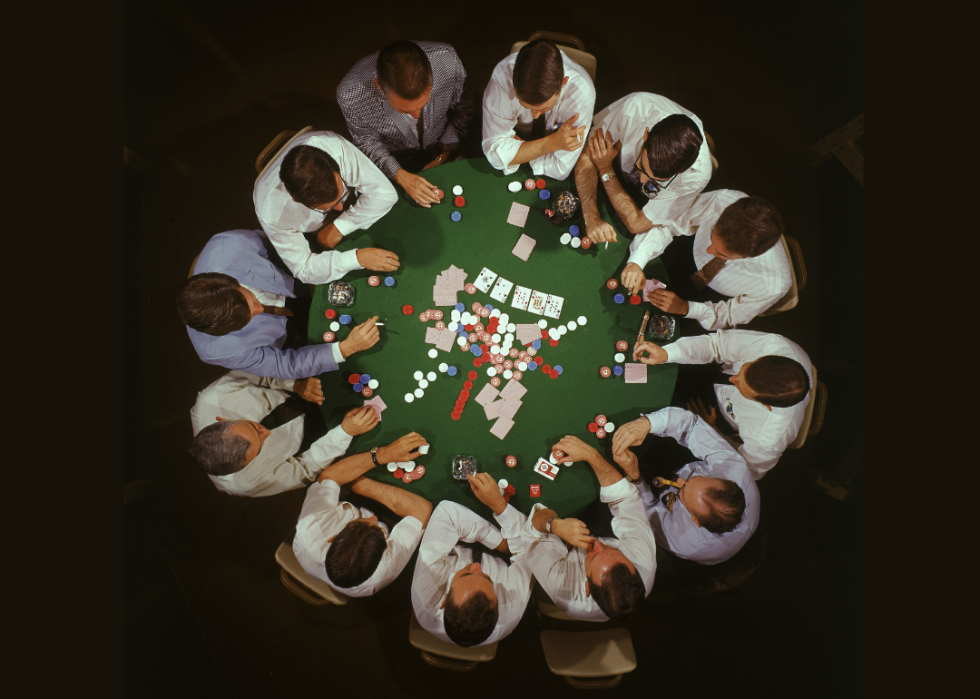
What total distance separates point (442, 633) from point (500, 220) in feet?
7.99

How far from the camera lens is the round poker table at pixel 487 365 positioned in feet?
8.71

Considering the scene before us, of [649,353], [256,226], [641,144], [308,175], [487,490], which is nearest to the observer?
[308,175]

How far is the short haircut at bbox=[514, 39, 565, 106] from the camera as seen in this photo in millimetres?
2367

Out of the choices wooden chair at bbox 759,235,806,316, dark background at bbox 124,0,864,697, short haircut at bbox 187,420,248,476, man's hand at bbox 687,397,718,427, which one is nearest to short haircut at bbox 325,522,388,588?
short haircut at bbox 187,420,248,476

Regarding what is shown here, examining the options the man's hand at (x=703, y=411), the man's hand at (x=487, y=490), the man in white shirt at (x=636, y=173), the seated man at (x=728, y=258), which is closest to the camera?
the seated man at (x=728, y=258)

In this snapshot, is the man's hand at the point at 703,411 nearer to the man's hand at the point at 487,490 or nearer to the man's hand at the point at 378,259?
the man's hand at the point at 487,490

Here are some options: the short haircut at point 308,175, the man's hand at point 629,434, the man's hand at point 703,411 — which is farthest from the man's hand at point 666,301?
the short haircut at point 308,175

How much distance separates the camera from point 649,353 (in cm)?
269

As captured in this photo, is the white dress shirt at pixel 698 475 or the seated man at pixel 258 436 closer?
the seated man at pixel 258 436

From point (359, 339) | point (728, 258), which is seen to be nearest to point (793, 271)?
point (728, 258)

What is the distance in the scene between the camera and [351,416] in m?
2.65

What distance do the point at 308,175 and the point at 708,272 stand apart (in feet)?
7.55

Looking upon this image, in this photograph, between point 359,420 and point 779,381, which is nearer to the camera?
point 779,381

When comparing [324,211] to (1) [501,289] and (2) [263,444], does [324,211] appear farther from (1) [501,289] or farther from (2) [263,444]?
(2) [263,444]
